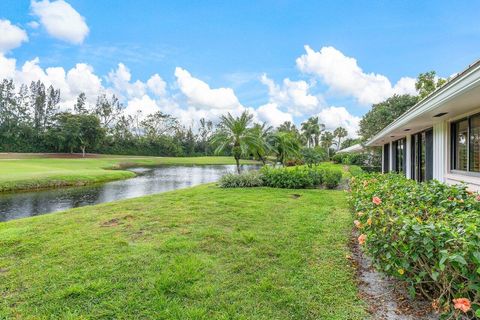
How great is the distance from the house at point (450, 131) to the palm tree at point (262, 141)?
545 centimetres

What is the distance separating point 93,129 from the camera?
1656 inches

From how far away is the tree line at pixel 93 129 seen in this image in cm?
4122

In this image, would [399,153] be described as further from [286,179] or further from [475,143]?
[475,143]

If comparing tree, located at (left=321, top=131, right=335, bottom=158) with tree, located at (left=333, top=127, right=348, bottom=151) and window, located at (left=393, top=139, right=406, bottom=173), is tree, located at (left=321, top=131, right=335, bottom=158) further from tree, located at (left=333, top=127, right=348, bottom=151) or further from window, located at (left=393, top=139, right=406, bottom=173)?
window, located at (left=393, top=139, right=406, bottom=173)

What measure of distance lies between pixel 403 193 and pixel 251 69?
13.8m

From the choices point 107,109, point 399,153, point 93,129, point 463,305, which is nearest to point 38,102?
point 107,109

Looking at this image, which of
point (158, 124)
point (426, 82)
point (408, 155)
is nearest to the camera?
point (408, 155)

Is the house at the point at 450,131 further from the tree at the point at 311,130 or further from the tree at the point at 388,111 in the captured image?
the tree at the point at 311,130

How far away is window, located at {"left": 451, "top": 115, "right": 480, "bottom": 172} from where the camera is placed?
5.58 m

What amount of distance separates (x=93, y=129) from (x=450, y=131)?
44.8 m

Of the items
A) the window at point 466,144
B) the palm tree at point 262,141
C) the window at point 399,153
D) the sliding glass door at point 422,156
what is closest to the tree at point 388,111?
the window at point 399,153

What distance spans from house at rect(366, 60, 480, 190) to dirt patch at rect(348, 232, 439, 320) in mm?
2528

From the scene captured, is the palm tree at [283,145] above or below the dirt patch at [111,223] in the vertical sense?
above

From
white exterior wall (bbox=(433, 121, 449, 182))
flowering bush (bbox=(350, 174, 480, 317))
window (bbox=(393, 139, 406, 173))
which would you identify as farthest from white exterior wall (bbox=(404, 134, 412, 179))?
flowering bush (bbox=(350, 174, 480, 317))
